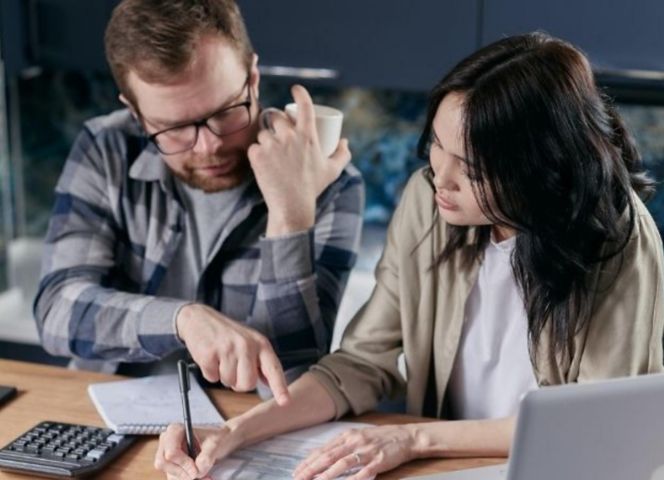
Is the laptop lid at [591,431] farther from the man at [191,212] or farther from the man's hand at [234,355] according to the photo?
the man at [191,212]

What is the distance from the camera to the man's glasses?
1.74 metres

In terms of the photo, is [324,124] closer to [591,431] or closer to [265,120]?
[265,120]

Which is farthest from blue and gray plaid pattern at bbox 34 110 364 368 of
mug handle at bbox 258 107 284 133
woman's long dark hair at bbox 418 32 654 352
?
woman's long dark hair at bbox 418 32 654 352

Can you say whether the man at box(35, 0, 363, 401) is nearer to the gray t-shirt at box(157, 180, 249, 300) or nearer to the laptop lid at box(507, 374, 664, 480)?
the gray t-shirt at box(157, 180, 249, 300)

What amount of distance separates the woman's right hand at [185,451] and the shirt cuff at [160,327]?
0.23m

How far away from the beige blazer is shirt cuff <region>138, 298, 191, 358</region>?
9.1 inches

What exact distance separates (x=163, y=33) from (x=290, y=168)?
11.8 inches

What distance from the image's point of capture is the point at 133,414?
1.54 metres

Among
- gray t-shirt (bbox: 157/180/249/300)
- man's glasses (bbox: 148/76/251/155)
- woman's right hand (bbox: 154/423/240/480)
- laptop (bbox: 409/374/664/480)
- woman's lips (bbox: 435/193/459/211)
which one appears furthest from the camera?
gray t-shirt (bbox: 157/180/249/300)

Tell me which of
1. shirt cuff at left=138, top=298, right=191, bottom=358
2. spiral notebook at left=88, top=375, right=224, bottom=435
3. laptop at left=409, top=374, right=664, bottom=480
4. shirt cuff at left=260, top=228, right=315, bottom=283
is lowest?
spiral notebook at left=88, top=375, right=224, bottom=435

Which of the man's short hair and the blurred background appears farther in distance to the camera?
the blurred background

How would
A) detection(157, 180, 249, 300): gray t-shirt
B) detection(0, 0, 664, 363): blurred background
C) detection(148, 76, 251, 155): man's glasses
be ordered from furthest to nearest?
detection(0, 0, 664, 363): blurred background
detection(157, 180, 249, 300): gray t-shirt
detection(148, 76, 251, 155): man's glasses

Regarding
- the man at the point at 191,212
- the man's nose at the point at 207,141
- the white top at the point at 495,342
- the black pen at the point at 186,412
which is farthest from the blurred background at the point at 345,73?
the black pen at the point at 186,412

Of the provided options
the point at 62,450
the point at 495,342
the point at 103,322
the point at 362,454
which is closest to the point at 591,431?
the point at 362,454
